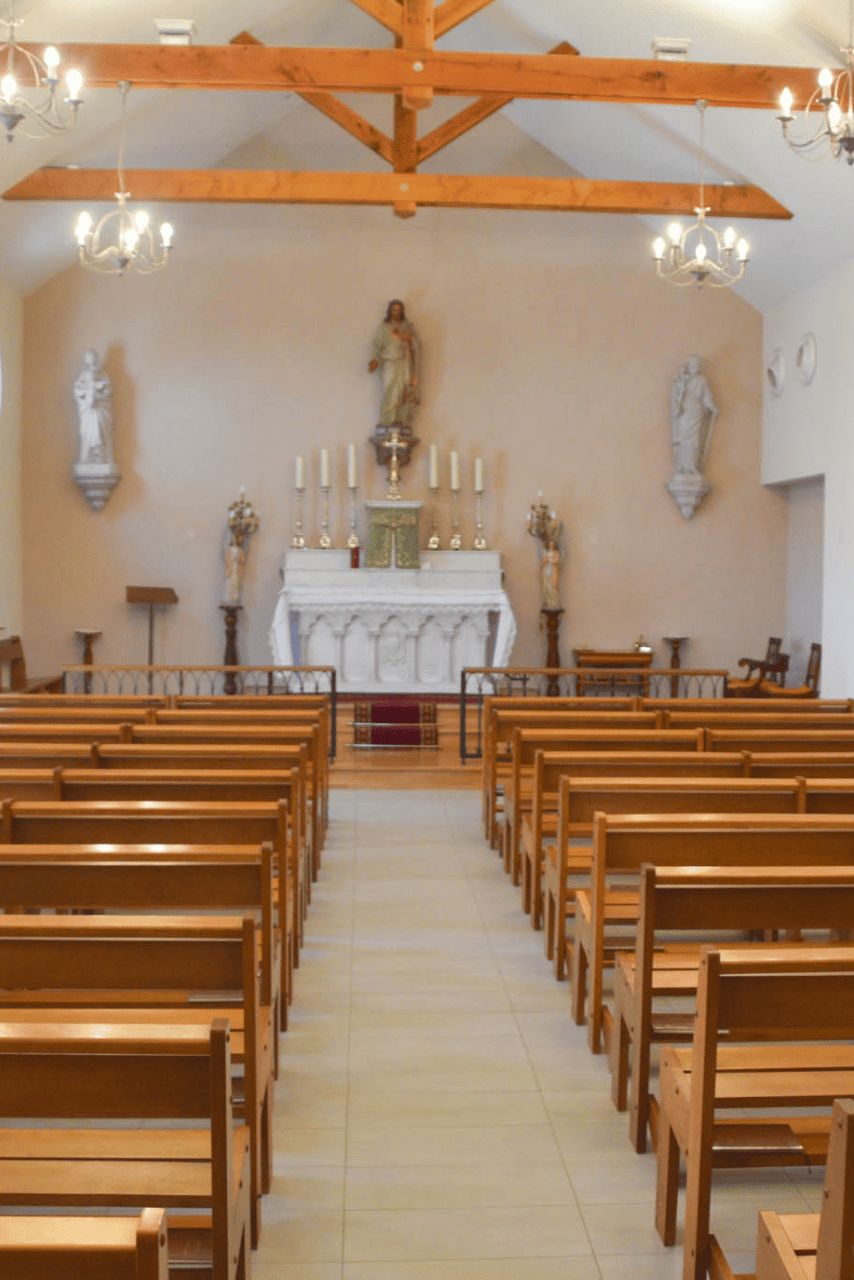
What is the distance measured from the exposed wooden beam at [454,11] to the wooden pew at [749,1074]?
25.6 ft

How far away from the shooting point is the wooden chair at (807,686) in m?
10.1

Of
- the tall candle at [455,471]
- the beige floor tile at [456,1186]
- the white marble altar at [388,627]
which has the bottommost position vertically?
the beige floor tile at [456,1186]

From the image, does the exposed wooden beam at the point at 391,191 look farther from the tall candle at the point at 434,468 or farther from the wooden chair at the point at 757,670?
the wooden chair at the point at 757,670

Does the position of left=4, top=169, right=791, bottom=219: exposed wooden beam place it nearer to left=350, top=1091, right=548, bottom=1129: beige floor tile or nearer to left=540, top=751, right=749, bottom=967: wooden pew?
left=540, top=751, right=749, bottom=967: wooden pew

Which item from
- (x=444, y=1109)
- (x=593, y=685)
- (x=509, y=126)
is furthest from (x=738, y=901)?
(x=509, y=126)

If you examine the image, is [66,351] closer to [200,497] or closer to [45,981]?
[200,497]

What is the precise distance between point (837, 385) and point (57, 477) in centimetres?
737

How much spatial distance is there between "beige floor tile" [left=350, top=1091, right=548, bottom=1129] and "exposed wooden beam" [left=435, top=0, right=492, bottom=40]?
7683 millimetres

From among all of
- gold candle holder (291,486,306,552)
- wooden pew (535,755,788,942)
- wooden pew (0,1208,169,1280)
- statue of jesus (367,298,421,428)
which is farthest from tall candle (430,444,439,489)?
wooden pew (0,1208,169,1280)

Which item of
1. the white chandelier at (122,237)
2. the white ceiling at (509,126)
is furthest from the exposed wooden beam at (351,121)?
the white chandelier at (122,237)

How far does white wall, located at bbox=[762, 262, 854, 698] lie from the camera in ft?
32.0

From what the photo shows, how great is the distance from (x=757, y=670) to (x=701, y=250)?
577 centimetres

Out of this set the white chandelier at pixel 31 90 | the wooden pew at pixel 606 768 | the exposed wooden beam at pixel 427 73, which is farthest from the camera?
the exposed wooden beam at pixel 427 73

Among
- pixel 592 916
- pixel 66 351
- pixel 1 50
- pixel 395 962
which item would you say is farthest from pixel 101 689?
pixel 592 916
